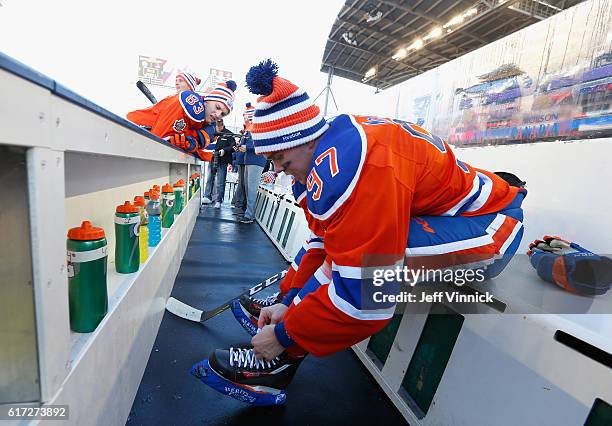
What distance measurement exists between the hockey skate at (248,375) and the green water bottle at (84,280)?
0.47m

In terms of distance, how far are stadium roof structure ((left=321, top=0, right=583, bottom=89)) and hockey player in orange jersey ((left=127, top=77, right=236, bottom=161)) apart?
A: 6.85 meters

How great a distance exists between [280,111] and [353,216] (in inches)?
14.4

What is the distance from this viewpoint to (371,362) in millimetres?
→ 1336

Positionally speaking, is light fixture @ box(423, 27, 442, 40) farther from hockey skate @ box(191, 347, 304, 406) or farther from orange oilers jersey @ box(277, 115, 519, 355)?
hockey skate @ box(191, 347, 304, 406)

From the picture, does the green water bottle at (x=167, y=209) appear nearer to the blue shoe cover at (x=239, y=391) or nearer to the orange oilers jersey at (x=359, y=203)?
the blue shoe cover at (x=239, y=391)

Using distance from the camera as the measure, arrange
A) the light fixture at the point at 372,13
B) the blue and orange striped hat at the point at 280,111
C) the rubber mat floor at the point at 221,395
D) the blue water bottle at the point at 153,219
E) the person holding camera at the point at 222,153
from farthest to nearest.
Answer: the light fixture at the point at 372,13 < the person holding camera at the point at 222,153 < the blue water bottle at the point at 153,219 < the rubber mat floor at the point at 221,395 < the blue and orange striped hat at the point at 280,111

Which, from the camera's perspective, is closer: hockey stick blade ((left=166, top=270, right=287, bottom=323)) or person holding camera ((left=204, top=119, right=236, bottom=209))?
hockey stick blade ((left=166, top=270, right=287, bottom=323))

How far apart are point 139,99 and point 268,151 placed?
8.06 m

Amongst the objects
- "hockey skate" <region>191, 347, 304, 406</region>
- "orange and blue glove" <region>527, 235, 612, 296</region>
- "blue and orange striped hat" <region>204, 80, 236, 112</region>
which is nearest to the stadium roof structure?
"blue and orange striped hat" <region>204, 80, 236, 112</region>

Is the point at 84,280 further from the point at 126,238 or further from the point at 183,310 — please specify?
the point at 183,310

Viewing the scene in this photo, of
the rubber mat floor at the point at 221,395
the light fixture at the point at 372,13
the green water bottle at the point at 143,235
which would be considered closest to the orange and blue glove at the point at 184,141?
the rubber mat floor at the point at 221,395

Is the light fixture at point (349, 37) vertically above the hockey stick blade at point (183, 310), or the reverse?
the light fixture at point (349, 37)

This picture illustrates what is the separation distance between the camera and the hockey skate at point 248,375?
1101 mm

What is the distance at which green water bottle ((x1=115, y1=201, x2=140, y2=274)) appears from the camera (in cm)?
106
